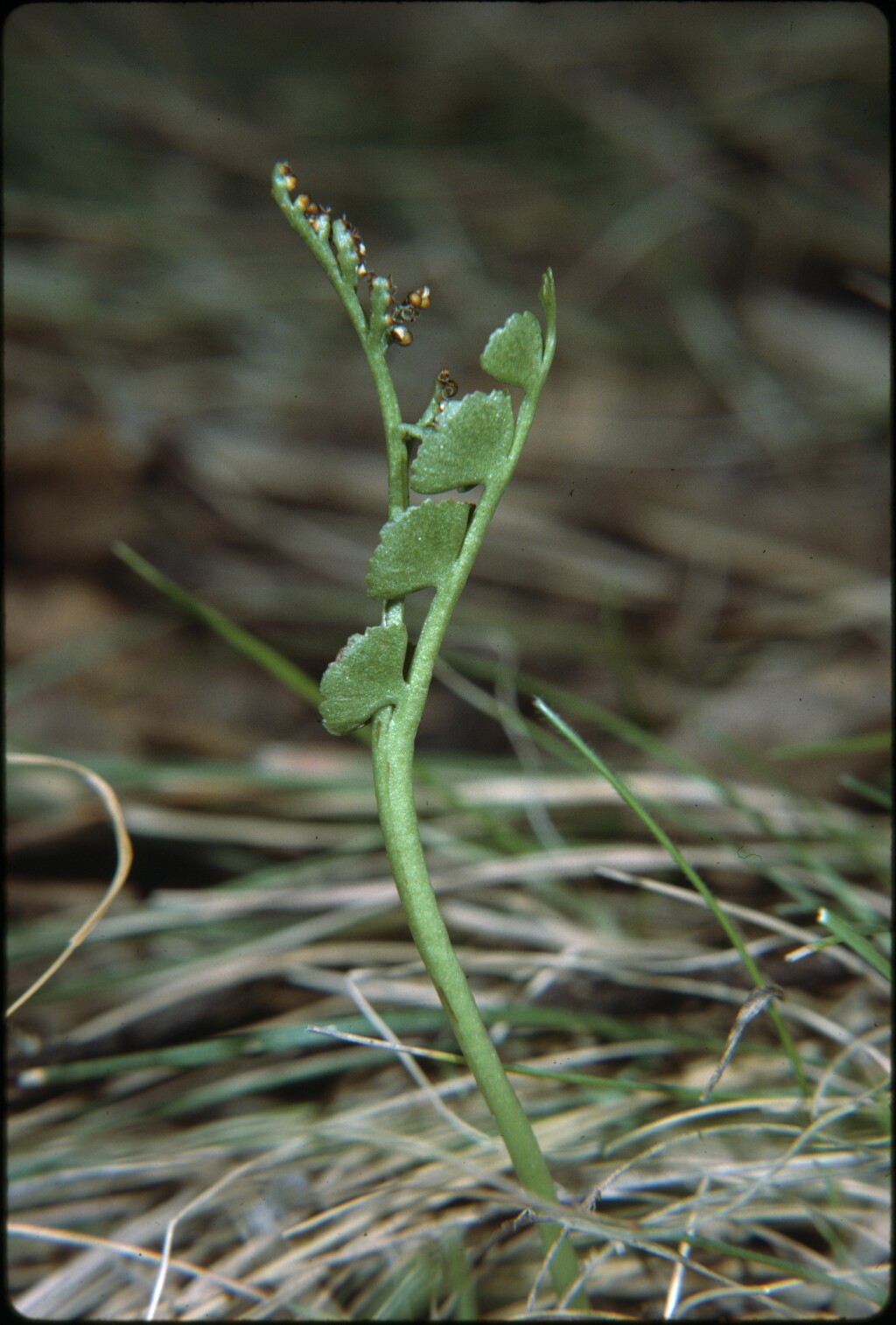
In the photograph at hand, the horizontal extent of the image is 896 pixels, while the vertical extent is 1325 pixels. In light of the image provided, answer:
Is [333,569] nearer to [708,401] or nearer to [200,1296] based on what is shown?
[708,401]

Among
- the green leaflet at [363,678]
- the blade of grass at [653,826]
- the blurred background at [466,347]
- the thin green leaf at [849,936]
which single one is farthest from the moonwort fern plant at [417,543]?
the blurred background at [466,347]

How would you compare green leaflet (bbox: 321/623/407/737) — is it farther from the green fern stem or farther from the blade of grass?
the blade of grass

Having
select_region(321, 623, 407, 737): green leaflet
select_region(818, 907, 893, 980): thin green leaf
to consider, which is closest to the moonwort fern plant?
select_region(321, 623, 407, 737): green leaflet

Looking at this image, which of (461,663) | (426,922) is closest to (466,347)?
(461,663)

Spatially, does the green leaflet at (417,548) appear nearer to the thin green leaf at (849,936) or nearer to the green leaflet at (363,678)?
the green leaflet at (363,678)

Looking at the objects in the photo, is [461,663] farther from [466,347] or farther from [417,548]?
[466,347]

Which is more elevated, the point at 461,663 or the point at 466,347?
the point at 466,347
